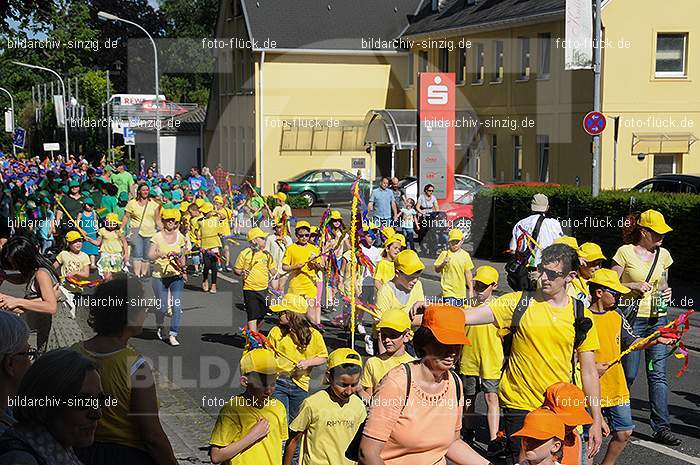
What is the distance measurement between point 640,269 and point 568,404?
400 cm

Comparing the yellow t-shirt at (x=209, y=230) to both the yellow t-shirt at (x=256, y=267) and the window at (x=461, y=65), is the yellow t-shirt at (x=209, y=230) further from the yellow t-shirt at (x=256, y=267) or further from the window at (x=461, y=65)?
the window at (x=461, y=65)

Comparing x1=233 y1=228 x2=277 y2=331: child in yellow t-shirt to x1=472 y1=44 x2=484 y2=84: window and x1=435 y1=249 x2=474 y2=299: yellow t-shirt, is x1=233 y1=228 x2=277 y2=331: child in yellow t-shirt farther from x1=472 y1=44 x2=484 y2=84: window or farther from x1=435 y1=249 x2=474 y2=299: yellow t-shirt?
x1=472 y1=44 x2=484 y2=84: window

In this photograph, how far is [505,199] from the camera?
73.5 feet

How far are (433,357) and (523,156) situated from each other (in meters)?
32.2

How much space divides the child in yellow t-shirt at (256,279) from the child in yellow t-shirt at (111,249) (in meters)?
4.39

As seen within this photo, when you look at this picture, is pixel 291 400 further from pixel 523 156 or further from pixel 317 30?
pixel 317 30

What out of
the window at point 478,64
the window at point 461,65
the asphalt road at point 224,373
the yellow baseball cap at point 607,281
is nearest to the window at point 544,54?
the window at point 478,64

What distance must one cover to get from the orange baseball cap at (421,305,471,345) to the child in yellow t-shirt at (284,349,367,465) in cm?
160

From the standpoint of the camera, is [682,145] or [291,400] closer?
[291,400]

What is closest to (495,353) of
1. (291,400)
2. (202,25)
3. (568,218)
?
(291,400)

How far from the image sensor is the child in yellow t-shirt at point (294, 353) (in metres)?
7.42

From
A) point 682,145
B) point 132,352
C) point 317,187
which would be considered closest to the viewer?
point 132,352

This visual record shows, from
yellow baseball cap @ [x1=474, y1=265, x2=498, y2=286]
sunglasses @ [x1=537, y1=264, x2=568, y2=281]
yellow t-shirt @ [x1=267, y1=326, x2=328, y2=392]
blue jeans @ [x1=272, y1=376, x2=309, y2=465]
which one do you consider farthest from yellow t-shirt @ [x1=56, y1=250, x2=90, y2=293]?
sunglasses @ [x1=537, y1=264, x2=568, y2=281]

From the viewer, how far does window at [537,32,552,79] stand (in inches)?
1332
